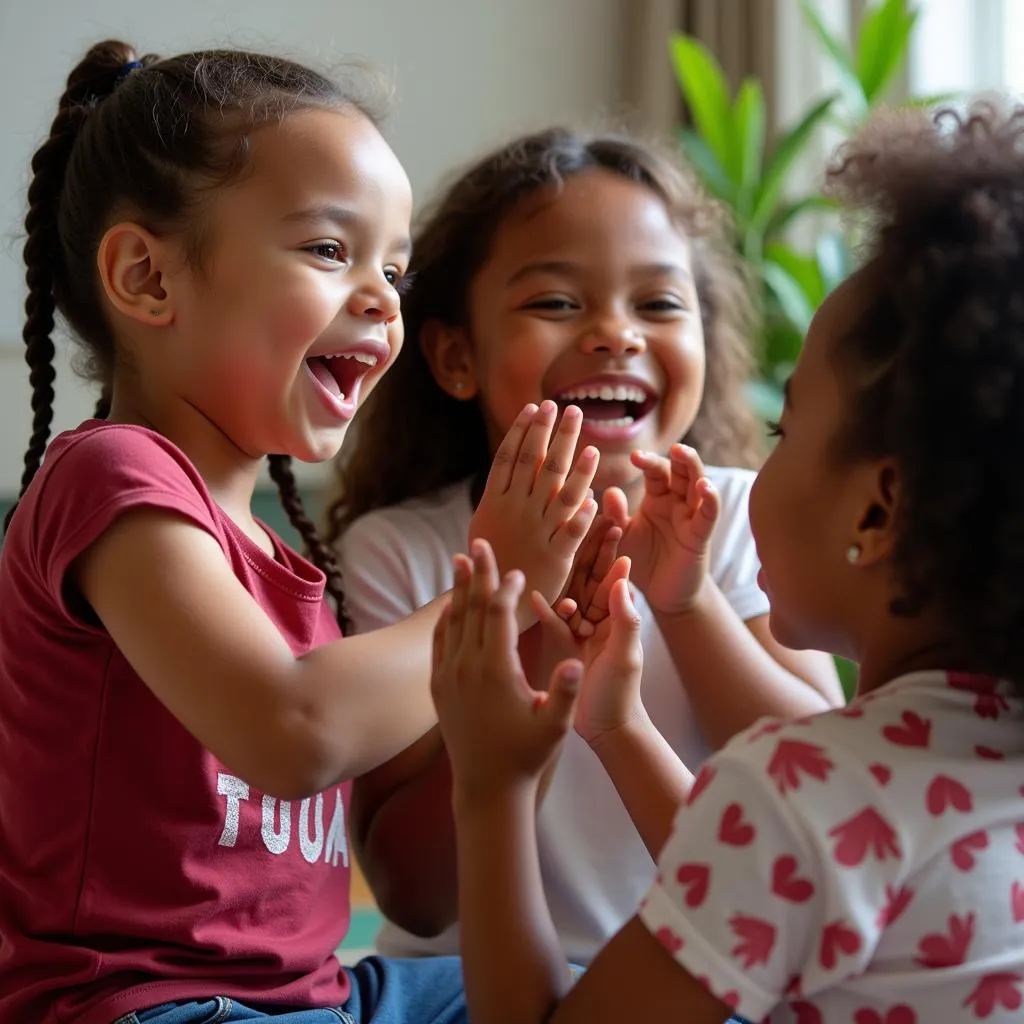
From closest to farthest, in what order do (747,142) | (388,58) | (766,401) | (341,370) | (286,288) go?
(286,288) < (341,370) < (766,401) < (747,142) < (388,58)

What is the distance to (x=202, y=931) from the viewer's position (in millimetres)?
985

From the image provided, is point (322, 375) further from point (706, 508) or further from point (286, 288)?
point (706, 508)

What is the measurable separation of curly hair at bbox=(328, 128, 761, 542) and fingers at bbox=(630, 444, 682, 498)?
0.42m

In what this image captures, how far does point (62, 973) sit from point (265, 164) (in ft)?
2.10

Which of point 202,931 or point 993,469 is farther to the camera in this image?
Answer: point 202,931

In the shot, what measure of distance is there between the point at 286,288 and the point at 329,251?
0.06 meters

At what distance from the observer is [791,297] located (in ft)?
7.61

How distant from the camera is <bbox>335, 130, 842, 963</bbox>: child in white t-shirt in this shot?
4.26 feet

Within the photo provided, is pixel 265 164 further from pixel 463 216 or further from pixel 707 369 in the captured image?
pixel 707 369

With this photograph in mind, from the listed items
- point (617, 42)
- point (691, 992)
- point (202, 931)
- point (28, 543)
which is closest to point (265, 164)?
point (28, 543)

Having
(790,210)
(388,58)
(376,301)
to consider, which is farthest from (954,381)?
(388,58)

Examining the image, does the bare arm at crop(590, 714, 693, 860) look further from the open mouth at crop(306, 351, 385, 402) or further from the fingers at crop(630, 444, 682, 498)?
the open mouth at crop(306, 351, 385, 402)

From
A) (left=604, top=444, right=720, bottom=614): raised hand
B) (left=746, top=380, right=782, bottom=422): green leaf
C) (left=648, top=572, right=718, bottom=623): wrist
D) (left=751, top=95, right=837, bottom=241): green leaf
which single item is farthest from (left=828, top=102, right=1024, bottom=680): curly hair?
(left=751, top=95, right=837, bottom=241): green leaf

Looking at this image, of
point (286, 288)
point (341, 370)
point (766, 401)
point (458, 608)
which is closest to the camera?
point (458, 608)
